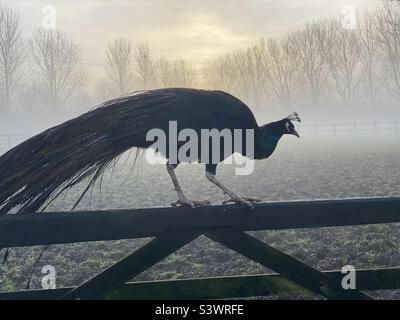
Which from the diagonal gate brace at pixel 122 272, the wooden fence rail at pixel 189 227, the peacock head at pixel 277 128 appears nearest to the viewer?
the wooden fence rail at pixel 189 227

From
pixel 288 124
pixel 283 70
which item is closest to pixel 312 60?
pixel 283 70

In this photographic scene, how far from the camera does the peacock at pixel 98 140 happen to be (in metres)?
2.51

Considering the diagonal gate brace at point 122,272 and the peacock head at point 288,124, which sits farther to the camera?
the peacock head at point 288,124

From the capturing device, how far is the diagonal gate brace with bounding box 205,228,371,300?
247cm

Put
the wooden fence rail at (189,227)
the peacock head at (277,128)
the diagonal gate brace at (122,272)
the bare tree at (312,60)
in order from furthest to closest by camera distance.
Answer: the bare tree at (312,60) < the peacock head at (277,128) < the diagonal gate brace at (122,272) < the wooden fence rail at (189,227)

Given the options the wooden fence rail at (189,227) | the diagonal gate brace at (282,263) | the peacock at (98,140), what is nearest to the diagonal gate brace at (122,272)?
the wooden fence rail at (189,227)

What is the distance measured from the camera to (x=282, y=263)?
2.59 m

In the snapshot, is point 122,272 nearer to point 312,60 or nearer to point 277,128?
point 277,128

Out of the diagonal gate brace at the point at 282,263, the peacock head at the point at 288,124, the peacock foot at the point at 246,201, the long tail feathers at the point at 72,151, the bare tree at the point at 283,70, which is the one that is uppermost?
the bare tree at the point at 283,70

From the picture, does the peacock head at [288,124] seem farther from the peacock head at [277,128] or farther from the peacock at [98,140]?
the peacock at [98,140]

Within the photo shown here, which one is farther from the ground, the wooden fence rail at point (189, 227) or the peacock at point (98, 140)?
the peacock at point (98, 140)

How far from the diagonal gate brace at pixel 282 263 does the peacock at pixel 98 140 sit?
0.73ft

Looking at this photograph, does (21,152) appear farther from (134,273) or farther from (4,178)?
(134,273)

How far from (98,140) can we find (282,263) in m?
1.39
